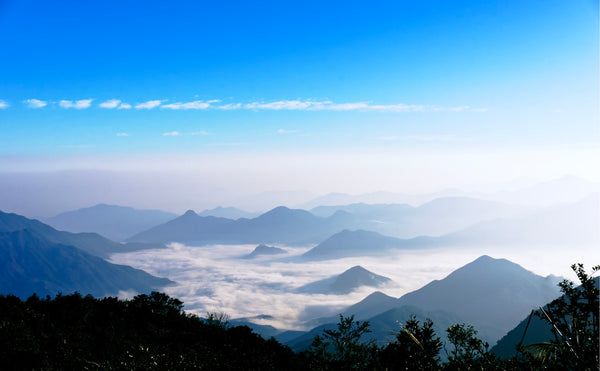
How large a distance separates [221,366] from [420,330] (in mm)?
13956

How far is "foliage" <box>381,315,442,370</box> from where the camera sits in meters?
18.9

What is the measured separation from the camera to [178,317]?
61.8 metres

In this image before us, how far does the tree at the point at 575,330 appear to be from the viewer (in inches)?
474

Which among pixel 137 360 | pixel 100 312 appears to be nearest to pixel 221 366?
pixel 137 360

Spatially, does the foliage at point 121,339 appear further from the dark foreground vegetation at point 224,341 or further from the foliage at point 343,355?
the foliage at point 343,355

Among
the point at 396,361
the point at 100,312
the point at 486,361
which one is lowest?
the point at 100,312

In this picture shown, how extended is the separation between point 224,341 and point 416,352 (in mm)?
35728

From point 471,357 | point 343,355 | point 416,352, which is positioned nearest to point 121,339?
point 343,355

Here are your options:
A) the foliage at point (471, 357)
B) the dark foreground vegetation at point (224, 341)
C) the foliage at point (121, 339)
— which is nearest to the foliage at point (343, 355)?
the dark foreground vegetation at point (224, 341)

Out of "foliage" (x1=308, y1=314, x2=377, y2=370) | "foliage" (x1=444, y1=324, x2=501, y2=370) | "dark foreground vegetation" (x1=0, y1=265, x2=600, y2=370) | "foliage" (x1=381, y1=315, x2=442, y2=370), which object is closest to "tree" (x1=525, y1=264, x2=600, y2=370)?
"dark foreground vegetation" (x1=0, y1=265, x2=600, y2=370)

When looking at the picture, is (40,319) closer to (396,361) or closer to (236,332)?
(236,332)

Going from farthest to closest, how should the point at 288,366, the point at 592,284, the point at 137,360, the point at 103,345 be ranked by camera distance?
the point at 288,366 < the point at 103,345 < the point at 137,360 < the point at 592,284

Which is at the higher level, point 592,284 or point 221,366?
point 592,284

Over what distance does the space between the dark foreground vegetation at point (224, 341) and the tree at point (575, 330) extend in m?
0.04
